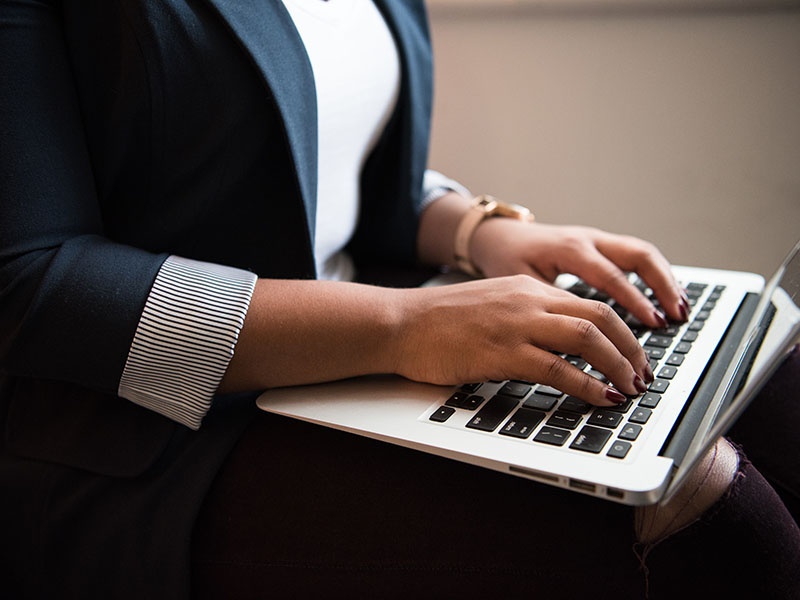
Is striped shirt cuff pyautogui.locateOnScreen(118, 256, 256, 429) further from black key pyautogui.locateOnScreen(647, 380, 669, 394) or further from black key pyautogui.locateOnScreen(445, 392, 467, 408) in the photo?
black key pyautogui.locateOnScreen(647, 380, 669, 394)

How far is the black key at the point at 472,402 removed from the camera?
1.71ft

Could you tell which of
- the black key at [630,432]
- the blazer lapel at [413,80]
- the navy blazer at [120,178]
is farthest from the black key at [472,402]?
the blazer lapel at [413,80]

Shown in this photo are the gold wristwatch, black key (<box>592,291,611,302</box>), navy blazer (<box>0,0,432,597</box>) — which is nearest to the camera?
navy blazer (<box>0,0,432,597</box>)

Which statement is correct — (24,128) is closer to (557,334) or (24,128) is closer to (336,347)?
(336,347)

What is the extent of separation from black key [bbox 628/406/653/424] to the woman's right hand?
0.06 ft

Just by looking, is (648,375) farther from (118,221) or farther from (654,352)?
(118,221)

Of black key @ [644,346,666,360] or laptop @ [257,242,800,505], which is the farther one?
black key @ [644,346,666,360]

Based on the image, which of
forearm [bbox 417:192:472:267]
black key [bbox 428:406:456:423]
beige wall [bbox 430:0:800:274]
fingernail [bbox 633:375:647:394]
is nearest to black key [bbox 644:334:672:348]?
fingernail [bbox 633:375:647:394]

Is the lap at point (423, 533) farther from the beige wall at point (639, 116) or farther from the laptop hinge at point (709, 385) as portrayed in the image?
the beige wall at point (639, 116)

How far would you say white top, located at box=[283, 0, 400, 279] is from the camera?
26.9 inches

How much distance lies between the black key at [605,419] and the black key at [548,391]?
37mm

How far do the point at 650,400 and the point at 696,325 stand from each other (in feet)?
0.61

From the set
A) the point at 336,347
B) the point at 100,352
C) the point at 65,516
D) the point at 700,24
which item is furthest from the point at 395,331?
the point at 700,24

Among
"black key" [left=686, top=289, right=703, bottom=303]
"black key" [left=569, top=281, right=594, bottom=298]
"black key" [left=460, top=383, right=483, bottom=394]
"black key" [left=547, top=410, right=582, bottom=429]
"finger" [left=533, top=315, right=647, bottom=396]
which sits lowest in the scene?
"black key" [left=569, top=281, right=594, bottom=298]
